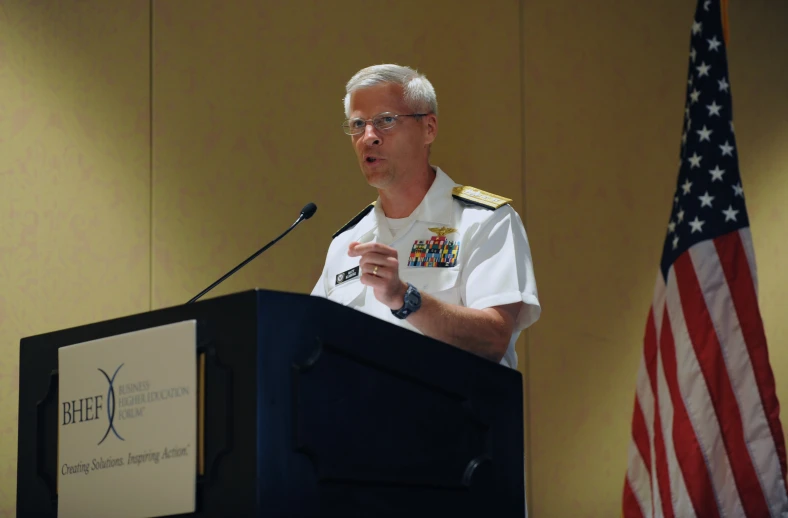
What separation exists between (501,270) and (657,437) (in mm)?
839

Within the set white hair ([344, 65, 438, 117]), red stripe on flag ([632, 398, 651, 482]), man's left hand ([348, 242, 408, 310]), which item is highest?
white hair ([344, 65, 438, 117])

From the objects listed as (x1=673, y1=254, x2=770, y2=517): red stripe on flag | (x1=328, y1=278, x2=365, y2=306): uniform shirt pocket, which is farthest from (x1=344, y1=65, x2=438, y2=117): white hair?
(x1=673, y1=254, x2=770, y2=517): red stripe on flag

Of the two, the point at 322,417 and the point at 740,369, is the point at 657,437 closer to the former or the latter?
the point at 740,369

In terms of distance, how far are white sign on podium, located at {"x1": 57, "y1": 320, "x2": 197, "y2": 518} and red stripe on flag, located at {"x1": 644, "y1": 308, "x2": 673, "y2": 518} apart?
5.23 ft

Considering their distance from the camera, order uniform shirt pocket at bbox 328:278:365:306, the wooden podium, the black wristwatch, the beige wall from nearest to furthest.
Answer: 1. the wooden podium
2. the black wristwatch
3. uniform shirt pocket at bbox 328:278:365:306
4. the beige wall

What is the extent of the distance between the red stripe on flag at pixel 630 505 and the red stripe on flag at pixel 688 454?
27 cm

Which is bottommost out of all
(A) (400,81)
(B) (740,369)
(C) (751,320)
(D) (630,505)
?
(D) (630,505)

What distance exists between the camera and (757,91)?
3.58 metres

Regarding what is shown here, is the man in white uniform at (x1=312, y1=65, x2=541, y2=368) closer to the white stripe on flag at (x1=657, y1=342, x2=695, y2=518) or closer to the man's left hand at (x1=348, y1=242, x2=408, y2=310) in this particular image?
the man's left hand at (x1=348, y1=242, x2=408, y2=310)

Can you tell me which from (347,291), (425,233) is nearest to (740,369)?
(425,233)

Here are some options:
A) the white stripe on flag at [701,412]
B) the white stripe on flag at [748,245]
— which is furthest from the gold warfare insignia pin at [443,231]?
the white stripe on flag at [748,245]

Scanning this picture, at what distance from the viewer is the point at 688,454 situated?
2.57 metres

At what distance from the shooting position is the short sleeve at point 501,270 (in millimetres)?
2148

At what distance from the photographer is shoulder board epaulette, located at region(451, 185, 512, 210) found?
234 centimetres
